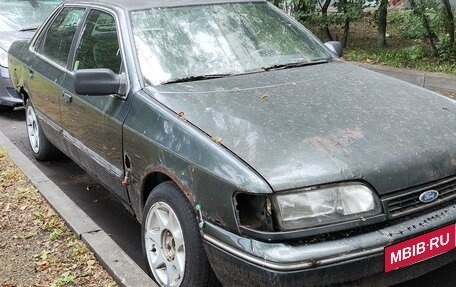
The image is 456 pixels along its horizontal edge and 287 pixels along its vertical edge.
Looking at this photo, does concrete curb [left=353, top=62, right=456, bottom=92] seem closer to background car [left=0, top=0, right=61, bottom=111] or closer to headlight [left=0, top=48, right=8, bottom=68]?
background car [left=0, top=0, right=61, bottom=111]

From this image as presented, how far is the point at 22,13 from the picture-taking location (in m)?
Answer: 9.22

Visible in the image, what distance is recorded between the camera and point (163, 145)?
10.1ft

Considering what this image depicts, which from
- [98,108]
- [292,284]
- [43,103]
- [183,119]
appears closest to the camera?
[292,284]

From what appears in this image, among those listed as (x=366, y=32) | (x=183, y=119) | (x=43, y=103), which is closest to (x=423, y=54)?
(x=366, y=32)

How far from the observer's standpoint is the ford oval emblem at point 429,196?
2.72 meters

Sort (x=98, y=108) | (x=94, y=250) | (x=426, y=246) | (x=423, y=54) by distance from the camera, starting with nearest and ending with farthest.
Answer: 1. (x=426, y=246)
2. (x=94, y=250)
3. (x=98, y=108)
4. (x=423, y=54)

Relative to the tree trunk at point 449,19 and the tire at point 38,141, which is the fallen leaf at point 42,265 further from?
the tree trunk at point 449,19

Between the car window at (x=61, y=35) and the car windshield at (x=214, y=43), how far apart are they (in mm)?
992

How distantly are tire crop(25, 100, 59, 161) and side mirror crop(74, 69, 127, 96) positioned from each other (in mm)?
2299

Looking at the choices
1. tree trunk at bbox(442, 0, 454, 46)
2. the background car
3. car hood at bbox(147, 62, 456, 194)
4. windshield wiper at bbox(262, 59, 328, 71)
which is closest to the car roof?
windshield wiper at bbox(262, 59, 328, 71)

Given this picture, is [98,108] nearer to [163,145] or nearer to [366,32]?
[163,145]

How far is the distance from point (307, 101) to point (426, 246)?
103 centimetres

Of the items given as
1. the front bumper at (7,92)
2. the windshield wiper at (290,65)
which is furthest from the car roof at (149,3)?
the front bumper at (7,92)

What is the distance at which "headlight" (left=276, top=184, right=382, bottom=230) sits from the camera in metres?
2.56
